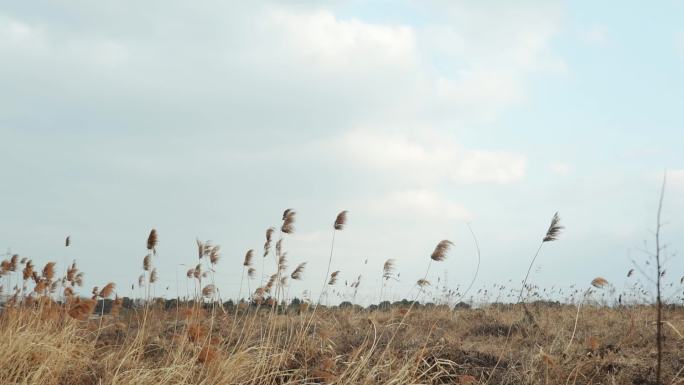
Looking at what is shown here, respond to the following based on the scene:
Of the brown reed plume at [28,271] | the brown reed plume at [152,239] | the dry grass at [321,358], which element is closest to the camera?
the dry grass at [321,358]

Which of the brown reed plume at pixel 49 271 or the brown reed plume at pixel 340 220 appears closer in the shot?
the brown reed plume at pixel 340 220

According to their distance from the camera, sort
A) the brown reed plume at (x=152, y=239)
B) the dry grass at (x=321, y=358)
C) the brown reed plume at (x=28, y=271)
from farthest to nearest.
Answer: the brown reed plume at (x=28, y=271), the brown reed plume at (x=152, y=239), the dry grass at (x=321, y=358)

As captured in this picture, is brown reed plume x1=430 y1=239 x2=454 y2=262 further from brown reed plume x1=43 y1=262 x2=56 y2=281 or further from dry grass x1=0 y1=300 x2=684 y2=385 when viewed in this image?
brown reed plume x1=43 y1=262 x2=56 y2=281

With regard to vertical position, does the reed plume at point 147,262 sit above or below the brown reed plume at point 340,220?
below

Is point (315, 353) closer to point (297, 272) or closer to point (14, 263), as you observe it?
point (297, 272)

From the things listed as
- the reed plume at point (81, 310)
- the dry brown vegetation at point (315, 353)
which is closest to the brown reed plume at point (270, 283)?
the dry brown vegetation at point (315, 353)

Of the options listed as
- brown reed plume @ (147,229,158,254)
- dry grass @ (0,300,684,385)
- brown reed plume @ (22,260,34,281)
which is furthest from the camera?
brown reed plume @ (22,260,34,281)

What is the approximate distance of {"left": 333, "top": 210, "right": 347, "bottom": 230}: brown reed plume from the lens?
254 inches

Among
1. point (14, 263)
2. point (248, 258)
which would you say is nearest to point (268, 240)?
point (248, 258)

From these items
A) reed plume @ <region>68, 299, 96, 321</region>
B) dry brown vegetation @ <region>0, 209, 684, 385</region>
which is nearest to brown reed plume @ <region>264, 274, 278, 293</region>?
dry brown vegetation @ <region>0, 209, 684, 385</region>

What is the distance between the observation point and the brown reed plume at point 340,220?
645 centimetres

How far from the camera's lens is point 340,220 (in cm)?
648

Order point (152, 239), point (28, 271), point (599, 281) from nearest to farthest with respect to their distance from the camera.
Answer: point (599, 281), point (152, 239), point (28, 271)

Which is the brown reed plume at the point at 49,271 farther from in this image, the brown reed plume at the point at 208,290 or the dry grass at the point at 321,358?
the brown reed plume at the point at 208,290
